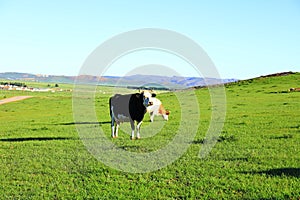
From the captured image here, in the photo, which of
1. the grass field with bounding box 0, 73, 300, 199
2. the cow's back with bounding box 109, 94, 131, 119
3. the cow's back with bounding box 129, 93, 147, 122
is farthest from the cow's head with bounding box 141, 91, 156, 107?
the grass field with bounding box 0, 73, 300, 199

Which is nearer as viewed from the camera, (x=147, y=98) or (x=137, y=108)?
(x=147, y=98)

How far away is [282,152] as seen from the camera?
503 inches

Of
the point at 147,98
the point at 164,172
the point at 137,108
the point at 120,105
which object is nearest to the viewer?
the point at 164,172

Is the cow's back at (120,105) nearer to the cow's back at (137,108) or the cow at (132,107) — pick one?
the cow at (132,107)

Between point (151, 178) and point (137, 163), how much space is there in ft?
5.34

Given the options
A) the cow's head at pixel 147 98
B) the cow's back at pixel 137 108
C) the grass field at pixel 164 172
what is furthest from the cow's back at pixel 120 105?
the grass field at pixel 164 172

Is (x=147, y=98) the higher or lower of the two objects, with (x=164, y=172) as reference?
higher

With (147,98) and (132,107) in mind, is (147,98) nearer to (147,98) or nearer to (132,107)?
(147,98)

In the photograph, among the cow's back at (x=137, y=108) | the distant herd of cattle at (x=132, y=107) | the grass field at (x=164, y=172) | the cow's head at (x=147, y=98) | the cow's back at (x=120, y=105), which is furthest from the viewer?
the cow's back at (x=120, y=105)

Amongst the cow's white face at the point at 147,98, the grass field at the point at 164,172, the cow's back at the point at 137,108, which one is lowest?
the grass field at the point at 164,172

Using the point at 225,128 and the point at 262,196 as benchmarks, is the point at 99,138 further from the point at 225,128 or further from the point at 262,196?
the point at 262,196

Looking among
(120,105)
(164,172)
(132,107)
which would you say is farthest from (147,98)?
(164,172)

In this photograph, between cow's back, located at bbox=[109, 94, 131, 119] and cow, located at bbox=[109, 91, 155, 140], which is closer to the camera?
cow, located at bbox=[109, 91, 155, 140]

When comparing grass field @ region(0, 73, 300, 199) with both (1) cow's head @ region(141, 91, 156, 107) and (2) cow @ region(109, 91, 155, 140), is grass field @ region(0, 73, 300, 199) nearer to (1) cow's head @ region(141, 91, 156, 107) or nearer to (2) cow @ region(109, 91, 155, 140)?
(2) cow @ region(109, 91, 155, 140)
